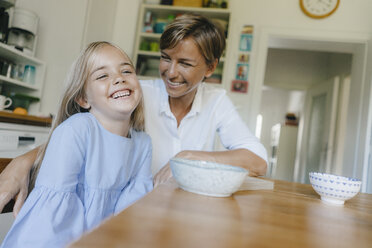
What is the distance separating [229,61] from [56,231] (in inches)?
124

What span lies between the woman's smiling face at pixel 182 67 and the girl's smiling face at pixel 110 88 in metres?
0.35

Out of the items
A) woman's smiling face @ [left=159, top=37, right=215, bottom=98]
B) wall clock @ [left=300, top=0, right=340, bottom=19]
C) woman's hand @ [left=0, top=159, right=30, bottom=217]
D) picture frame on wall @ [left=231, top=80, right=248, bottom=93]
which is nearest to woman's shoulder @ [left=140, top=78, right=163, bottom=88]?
woman's smiling face @ [left=159, top=37, right=215, bottom=98]

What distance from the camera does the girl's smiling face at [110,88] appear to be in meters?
0.96

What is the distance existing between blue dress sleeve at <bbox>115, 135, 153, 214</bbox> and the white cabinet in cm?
179

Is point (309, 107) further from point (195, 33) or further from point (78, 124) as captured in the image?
point (78, 124)

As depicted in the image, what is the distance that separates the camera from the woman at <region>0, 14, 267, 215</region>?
51.0 inches

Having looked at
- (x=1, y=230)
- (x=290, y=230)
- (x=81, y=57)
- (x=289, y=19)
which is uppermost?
(x=289, y=19)

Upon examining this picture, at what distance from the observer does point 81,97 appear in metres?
1.02

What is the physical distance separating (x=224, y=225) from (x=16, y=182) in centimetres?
56

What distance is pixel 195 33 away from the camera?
132 centimetres

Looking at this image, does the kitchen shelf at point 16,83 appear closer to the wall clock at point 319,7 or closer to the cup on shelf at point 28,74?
the cup on shelf at point 28,74

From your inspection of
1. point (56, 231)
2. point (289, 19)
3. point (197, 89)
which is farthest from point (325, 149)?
point (56, 231)

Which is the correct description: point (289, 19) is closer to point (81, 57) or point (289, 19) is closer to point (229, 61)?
point (229, 61)

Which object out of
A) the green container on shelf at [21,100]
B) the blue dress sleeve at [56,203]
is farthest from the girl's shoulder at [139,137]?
the green container on shelf at [21,100]
